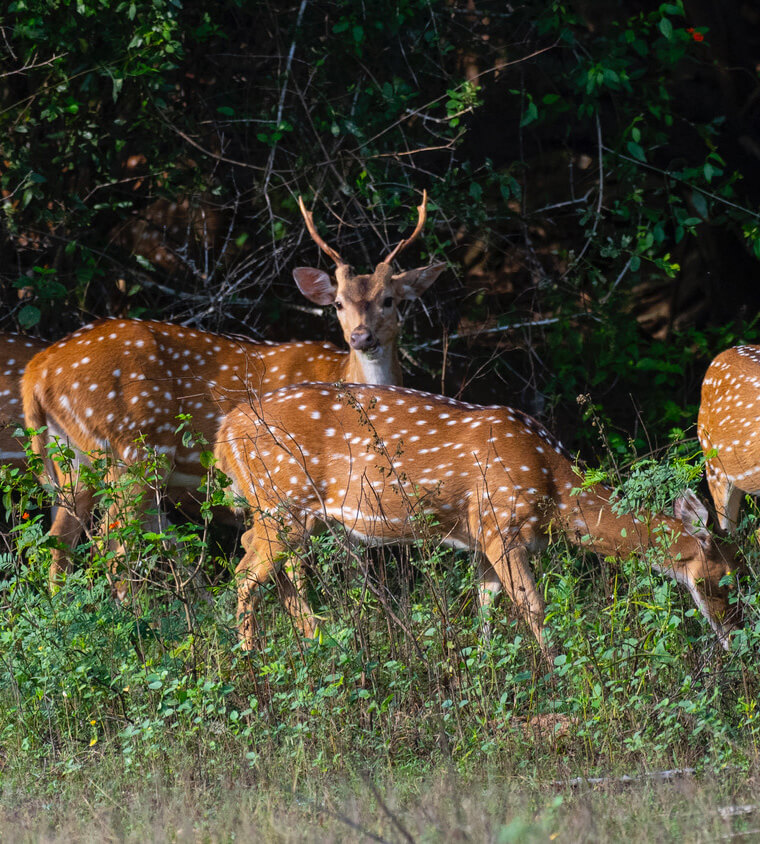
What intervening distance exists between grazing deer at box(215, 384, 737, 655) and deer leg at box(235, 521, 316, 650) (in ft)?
0.04

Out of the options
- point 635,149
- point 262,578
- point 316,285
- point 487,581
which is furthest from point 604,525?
point 316,285

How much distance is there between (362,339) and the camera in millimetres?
6953

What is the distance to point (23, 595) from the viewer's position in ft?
16.8

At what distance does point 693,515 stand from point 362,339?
90.0 inches

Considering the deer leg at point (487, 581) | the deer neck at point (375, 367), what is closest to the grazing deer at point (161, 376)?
the deer neck at point (375, 367)

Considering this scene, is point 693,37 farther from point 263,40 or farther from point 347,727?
point 347,727

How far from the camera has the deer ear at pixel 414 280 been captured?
7.37 m

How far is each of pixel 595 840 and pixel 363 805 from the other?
74 cm

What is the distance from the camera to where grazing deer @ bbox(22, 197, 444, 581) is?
6914mm

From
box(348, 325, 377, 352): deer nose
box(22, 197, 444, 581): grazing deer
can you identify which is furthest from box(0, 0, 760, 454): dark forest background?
box(348, 325, 377, 352): deer nose

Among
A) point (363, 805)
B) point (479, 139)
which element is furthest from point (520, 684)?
point (479, 139)

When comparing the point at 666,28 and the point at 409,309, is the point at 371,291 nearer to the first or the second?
the point at 409,309

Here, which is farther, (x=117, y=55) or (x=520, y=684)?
(x=117, y=55)

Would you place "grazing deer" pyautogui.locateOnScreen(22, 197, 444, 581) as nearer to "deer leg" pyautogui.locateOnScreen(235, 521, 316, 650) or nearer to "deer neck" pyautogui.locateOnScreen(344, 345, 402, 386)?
"deer neck" pyautogui.locateOnScreen(344, 345, 402, 386)
